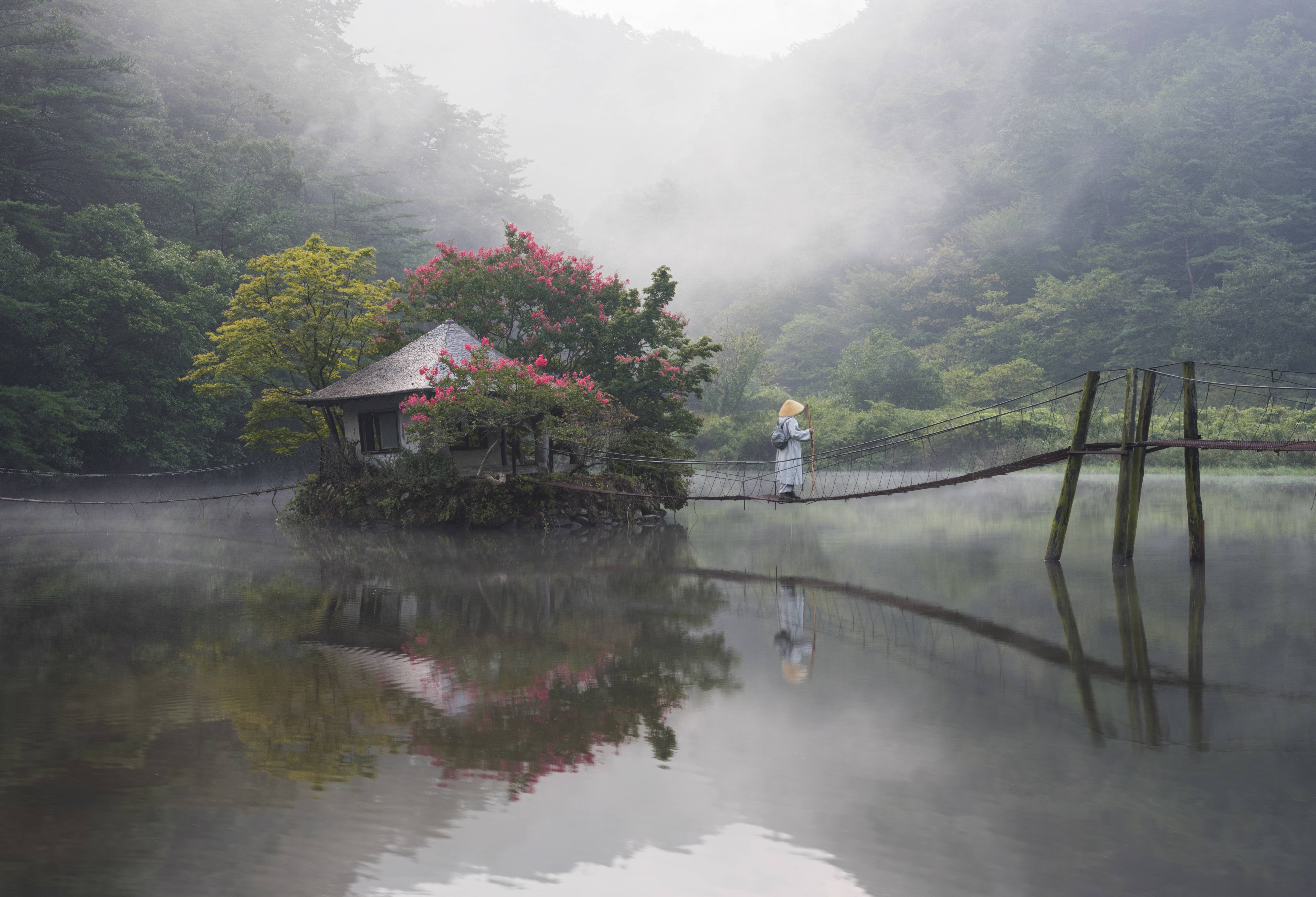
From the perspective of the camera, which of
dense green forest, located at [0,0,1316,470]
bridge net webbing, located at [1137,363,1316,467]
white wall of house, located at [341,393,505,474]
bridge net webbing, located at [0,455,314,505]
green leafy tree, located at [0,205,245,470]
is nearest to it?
white wall of house, located at [341,393,505,474]

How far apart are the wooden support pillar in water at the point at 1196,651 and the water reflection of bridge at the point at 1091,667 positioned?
1 cm

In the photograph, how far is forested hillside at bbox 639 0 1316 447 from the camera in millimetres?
45156

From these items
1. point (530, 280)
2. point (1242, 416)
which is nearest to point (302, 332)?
point (530, 280)

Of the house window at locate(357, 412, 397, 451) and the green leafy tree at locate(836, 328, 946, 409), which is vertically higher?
the green leafy tree at locate(836, 328, 946, 409)

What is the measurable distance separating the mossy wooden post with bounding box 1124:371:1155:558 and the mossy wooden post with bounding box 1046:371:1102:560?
23.5 inches

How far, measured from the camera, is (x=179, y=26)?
48500mm

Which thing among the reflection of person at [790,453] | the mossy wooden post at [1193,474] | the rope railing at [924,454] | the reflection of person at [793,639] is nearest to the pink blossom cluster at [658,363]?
the rope railing at [924,454]

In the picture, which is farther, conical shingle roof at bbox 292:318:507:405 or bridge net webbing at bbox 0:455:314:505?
bridge net webbing at bbox 0:455:314:505

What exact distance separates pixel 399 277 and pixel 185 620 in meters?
39.1

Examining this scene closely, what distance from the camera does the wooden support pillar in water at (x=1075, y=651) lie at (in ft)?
20.2

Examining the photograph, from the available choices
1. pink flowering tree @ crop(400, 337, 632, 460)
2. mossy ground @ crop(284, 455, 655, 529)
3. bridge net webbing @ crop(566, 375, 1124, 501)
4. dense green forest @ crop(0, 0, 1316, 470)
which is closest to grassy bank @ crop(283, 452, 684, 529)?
mossy ground @ crop(284, 455, 655, 529)

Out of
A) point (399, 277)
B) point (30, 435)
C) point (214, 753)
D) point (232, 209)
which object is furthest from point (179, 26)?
point (214, 753)

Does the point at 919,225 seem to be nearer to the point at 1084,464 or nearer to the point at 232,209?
the point at 1084,464

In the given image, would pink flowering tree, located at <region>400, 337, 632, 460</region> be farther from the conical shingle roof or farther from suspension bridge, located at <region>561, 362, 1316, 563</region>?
suspension bridge, located at <region>561, 362, 1316, 563</region>
